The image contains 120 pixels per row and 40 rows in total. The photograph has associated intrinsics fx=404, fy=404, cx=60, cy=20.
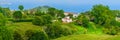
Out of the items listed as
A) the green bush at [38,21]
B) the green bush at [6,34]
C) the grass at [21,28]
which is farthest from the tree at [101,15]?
the green bush at [6,34]

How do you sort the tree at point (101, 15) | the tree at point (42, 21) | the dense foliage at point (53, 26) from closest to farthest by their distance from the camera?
the dense foliage at point (53, 26)
the tree at point (42, 21)
the tree at point (101, 15)

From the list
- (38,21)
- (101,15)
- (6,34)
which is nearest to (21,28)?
(38,21)

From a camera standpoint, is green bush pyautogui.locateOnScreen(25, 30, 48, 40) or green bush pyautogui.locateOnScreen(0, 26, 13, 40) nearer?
green bush pyautogui.locateOnScreen(0, 26, 13, 40)

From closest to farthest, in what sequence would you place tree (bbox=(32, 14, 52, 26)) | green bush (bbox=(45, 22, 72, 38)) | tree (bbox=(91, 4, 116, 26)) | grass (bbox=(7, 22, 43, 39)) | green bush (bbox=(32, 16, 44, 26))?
grass (bbox=(7, 22, 43, 39)) < green bush (bbox=(45, 22, 72, 38)) < tree (bbox=(32, 14, 52, 26)) < green bush (bbox=(32, 16, 44, 26)) < tree (bbox=(91, 4, 116, 26))

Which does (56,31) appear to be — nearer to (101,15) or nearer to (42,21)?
(42,21)

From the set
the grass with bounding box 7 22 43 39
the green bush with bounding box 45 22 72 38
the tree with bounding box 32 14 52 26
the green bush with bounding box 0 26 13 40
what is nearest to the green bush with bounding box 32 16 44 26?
the tree with bounding box 32 14 52 26

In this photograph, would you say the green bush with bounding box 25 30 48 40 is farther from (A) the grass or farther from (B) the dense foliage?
(A) the grass

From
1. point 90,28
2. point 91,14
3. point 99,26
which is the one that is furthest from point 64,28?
point 91,14

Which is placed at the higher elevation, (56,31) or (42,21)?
(42,21)

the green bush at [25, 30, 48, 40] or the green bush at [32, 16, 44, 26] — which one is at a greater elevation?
the green bush at [32, 16, 44, 26]

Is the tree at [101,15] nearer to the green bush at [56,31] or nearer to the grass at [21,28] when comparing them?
the grass at [21,28]

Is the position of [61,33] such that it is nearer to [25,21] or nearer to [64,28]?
[64,28]
